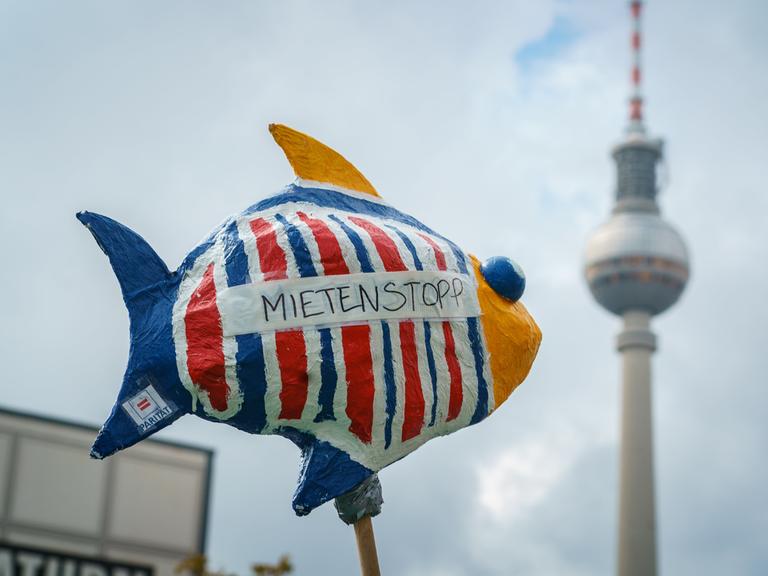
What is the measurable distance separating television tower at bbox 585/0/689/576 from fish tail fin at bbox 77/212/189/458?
78733mm

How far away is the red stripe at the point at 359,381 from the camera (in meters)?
7.03

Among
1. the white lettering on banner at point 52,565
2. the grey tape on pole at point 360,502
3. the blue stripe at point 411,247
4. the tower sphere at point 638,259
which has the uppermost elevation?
the tower sphere at point 638,259

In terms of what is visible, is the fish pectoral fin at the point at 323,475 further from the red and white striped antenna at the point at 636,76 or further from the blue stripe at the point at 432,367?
the red and white striped antenna at the point at 636,76

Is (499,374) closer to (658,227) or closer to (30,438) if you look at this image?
(30,438)

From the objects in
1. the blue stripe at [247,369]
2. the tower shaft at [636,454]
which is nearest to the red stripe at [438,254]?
the blue stripe at [247,369]

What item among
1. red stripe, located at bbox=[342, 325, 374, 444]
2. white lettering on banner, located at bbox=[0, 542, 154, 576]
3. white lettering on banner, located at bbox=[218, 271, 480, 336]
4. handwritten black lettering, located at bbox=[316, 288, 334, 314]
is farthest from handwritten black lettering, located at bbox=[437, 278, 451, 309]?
white lettering on banner, located at bbox=[0, 542, 154, 576]

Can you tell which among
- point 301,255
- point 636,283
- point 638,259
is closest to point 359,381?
point 301,255

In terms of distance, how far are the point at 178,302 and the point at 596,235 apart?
81.4 metres

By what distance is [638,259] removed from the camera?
279ft

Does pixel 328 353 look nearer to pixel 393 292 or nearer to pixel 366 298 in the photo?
pixel 366 298

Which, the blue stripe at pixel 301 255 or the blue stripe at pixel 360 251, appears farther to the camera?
the blue stripe at pixel 360 251

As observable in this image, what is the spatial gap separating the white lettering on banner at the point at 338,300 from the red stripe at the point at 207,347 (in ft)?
0.17

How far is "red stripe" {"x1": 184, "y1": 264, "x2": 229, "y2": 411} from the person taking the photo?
6840 mm

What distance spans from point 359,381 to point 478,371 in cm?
73
